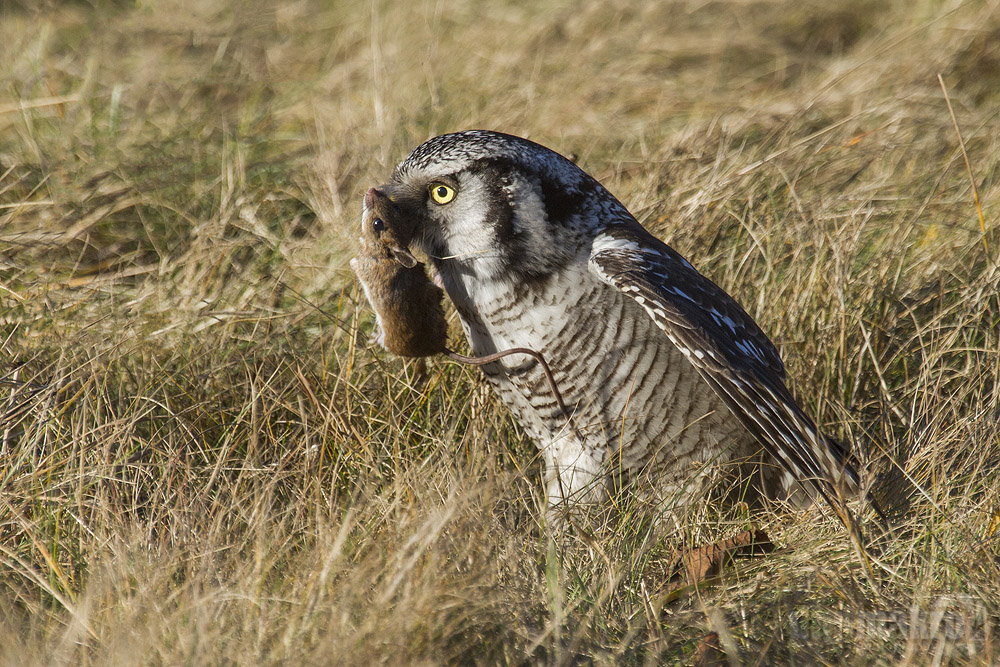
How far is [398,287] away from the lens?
2.97m

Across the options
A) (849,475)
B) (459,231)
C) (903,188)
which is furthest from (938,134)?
(459,231)

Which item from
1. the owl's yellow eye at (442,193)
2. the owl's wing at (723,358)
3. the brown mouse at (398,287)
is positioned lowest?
the owl's wing at (723,358)

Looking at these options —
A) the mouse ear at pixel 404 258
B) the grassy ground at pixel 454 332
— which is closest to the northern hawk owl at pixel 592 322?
the mouse ear at pixel 404 258

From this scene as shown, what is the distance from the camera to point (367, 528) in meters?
2.50

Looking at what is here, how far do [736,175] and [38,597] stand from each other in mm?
3227

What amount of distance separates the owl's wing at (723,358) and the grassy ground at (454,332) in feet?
0.84

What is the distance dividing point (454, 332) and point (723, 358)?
1.24 m

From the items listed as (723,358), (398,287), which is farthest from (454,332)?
(723,358)

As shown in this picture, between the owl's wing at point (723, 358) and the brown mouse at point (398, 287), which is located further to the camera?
the brown mouse at point (398, 287)

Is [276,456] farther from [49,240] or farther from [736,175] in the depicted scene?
[736,175]

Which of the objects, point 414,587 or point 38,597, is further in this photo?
point 38,597

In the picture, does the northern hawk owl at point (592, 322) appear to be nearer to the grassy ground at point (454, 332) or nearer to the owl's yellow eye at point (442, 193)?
the owl's yellow eye at point (442, 193)

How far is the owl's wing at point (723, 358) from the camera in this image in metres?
2.81

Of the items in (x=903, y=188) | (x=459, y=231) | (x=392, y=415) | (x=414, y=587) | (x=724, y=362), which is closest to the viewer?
(x=414, y=587)
